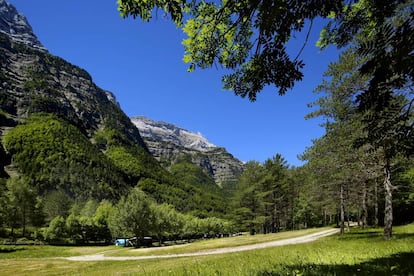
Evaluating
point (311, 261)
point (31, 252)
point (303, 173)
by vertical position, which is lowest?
point (31, 252)

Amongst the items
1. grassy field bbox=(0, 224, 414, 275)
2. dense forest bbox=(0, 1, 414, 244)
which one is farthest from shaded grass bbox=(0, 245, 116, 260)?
grassy field bbox=(0, 224, 414, 275)

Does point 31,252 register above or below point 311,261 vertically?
below

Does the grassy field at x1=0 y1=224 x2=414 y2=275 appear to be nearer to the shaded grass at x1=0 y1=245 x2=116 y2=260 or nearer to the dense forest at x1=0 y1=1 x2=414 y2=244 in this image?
the dense forest at x1=0 y1=1 x2=414 y2=244

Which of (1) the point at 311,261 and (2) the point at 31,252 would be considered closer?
(1) the point at 311,261

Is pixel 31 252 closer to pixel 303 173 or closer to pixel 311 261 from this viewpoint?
pixel 303 173

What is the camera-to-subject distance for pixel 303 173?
2183 cm

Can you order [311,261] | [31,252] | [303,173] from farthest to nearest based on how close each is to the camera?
[31,252]
[303,173]
[311,261]

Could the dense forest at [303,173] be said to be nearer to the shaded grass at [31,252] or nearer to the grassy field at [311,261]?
the grassy field at [311,261]

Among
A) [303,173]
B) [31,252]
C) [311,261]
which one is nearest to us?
[311,261]

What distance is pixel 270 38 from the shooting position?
15.4 feet

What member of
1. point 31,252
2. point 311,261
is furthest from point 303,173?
point 31,252

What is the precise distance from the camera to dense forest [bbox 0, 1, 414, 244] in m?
4.85

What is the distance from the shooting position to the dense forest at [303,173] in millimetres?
4848

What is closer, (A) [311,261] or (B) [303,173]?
(A) [311,261]
